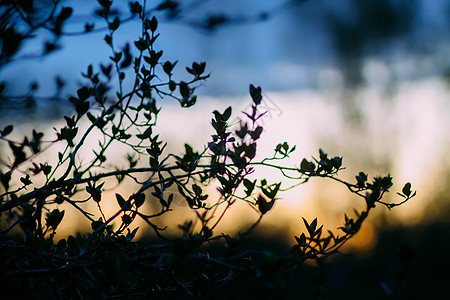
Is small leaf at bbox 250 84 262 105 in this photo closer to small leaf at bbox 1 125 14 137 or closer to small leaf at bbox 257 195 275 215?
small leaf at bbox 257 195 275 215

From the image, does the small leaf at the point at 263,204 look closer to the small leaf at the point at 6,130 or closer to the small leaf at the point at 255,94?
the small leaf at the point at 255,94

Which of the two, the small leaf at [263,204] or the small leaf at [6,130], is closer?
the small leaf at [263,204]

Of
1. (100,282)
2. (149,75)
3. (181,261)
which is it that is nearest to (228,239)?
(181,261)

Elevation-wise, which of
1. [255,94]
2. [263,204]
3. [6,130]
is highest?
[6,130]

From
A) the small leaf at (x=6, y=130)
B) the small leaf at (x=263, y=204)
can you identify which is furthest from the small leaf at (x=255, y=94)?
the small leaf at (x=6, y=130)

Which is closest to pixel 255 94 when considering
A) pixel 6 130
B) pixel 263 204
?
pixel 263 204

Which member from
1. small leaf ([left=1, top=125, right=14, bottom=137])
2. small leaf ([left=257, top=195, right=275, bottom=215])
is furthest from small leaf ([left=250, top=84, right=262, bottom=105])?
small leaf ([left=1, top=125, right=14, bottom=137])

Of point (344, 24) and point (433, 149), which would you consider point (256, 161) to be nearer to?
point (433, 149)

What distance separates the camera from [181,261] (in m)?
1.10

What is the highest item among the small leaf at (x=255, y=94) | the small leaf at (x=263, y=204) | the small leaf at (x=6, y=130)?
the small leaf at (x=6, y=130)

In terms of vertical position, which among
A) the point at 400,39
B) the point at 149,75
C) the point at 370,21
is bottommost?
the point at 149,75

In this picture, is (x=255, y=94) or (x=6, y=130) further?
(x=6, y=130)

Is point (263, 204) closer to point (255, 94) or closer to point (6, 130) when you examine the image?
point (255, 94)

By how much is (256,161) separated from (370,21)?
15389 mm
